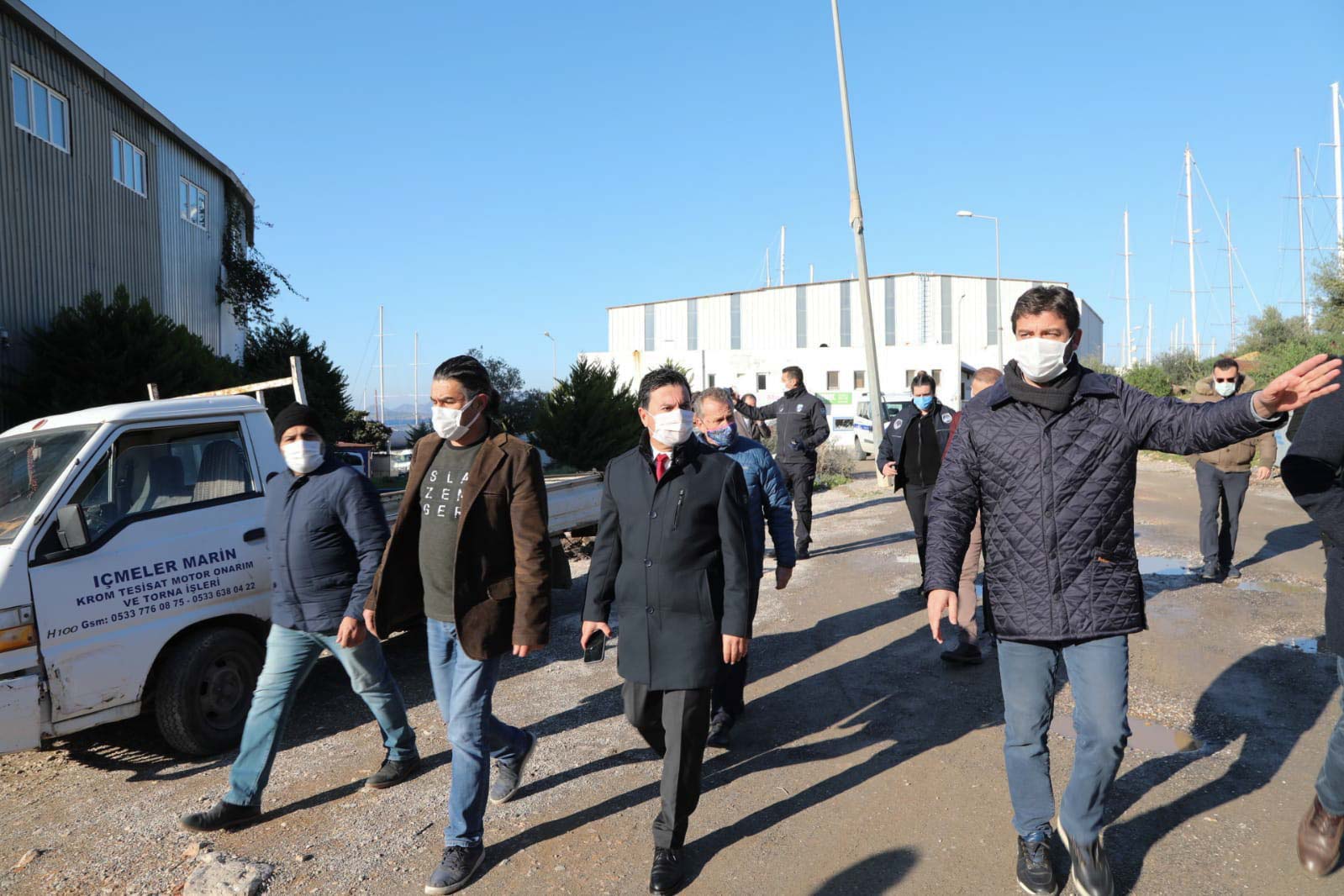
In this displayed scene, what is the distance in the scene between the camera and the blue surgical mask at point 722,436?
18.4ft

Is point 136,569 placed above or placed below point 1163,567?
above

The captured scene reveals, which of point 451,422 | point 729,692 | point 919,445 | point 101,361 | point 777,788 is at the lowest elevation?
point 777,788

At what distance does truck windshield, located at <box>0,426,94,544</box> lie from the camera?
4602 millimetres

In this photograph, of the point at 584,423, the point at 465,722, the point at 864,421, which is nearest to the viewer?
the point at 465,722

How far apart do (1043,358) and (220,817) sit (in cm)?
384

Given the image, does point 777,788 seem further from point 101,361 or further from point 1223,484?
point 101,361

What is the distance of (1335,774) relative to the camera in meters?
3.32

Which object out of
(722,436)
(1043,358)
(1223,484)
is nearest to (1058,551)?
(1043,358)

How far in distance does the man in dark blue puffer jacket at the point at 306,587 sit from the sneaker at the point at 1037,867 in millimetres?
2784

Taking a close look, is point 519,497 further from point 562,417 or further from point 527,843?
point 562,417

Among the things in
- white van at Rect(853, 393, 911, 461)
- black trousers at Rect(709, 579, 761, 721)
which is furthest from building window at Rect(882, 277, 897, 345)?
black trousers at Rect(709, 579, 761, 721)

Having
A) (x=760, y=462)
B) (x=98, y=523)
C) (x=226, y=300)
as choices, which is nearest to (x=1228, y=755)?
(x=760, y=462)

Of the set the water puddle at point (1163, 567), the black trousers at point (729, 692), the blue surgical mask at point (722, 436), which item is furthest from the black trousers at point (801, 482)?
the black trousers at point (729, 692)

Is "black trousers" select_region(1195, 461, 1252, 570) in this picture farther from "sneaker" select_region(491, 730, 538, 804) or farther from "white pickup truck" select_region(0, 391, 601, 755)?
"white pickup truck" select_region(0, 391, 601, 755)
